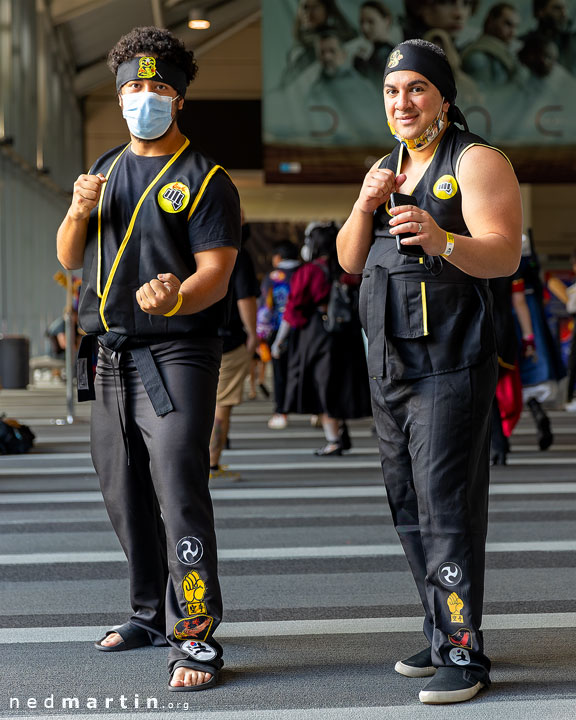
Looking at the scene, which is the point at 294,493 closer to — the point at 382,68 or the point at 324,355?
the point at 324,355

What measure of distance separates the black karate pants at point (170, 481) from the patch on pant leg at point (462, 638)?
2.26ft

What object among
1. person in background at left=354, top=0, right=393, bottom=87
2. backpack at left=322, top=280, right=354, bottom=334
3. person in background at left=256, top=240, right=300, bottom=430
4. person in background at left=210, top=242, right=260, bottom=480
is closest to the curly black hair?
person in background at left=210, top=242, right=260, bottom=480

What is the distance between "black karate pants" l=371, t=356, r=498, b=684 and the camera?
3041 millimetres

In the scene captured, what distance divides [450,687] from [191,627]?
0.76 m

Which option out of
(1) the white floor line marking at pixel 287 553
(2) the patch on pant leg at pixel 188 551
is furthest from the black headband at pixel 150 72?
(1) the white floor line marking at pixel 287 553

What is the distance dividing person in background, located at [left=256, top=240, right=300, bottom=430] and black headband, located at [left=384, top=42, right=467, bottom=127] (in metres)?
6.82

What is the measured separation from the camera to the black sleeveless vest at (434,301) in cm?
303

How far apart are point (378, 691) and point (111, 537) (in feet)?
8.77

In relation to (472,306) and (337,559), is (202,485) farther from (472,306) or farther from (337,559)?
(337,559)

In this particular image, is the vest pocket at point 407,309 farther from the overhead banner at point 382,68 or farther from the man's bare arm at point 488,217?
the overhead banner at point 382,68

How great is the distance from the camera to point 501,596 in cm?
429

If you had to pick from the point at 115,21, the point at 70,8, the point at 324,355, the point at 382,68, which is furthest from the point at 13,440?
the point at 115,21

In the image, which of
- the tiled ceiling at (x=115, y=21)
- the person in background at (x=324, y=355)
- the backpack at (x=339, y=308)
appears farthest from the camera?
→ the tiled ceiling at (x=115, y=21)

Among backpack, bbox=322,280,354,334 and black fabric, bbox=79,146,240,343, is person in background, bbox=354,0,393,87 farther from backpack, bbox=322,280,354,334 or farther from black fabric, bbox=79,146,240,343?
black fabric, bbox=79,146,240,343
